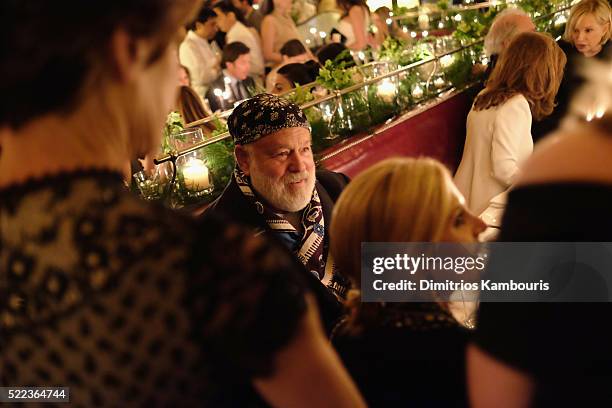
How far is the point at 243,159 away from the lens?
5.95 feet

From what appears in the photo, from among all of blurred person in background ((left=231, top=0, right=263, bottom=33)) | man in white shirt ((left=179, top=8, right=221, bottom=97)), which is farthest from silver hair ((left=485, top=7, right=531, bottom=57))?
blurred person in background ((left=231, top=0, right=263, bottom=33))

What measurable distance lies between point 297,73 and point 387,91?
A: 0.72m

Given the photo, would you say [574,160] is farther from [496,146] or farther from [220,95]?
[220,95]

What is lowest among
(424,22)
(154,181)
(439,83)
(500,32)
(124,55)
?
(439,83)

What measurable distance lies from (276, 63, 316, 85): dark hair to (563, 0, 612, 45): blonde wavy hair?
155 cm

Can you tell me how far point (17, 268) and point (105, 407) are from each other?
160 millimetres

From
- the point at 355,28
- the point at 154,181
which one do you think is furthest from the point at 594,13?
the point at 355,28

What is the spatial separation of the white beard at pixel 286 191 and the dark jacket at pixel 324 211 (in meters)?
0.06

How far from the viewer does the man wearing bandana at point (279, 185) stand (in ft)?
5.69

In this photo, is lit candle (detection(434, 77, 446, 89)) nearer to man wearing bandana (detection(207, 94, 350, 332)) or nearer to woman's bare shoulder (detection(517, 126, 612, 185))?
man wearing bandana (detection(207, 94, 350, 332))

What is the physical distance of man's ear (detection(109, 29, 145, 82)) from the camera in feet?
1.66

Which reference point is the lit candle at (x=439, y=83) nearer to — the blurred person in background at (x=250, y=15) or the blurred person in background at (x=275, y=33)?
the blurred person in background at (x=275, y=33)

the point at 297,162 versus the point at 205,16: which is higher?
the point at 205,16

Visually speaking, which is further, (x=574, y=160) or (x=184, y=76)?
(x=184, y=76)
